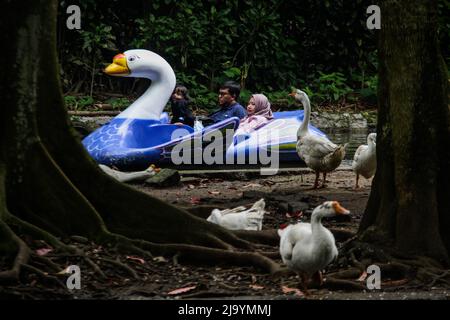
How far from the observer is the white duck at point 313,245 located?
623 cm

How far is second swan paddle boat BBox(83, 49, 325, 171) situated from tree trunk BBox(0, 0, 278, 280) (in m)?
5.60

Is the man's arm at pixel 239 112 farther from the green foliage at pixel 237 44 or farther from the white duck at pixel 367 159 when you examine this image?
the green foliage at pixel 237 44

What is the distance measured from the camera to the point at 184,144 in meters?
13.4

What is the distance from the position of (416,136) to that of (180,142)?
642cm

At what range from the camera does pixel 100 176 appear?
7.50 meters

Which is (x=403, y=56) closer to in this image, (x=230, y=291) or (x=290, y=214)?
(x=230, y=291)

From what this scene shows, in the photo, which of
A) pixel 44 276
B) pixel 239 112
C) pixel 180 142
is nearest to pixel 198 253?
pixel 44 276

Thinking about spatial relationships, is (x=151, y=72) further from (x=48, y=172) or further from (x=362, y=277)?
(x=362, y=277)

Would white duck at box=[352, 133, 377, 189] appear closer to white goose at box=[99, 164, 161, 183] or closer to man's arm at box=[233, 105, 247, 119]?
white goose at box=[99, 164, 161, 183]

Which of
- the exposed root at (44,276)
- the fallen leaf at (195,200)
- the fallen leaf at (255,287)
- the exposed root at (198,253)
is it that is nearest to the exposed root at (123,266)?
the exposed root at (198,253)

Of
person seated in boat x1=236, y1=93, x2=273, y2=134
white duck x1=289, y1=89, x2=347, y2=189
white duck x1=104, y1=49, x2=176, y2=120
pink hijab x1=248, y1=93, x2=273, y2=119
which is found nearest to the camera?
white duck x1=289, y1=89, x2=347, y2=189

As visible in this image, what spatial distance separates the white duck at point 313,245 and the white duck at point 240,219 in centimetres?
196

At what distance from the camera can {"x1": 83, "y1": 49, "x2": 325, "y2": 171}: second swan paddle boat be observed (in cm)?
1324

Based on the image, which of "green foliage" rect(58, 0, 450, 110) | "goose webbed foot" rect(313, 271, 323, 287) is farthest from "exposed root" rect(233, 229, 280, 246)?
"green foliage" rect(58, 0, 450, 110)
